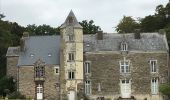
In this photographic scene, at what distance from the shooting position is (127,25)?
8894cm

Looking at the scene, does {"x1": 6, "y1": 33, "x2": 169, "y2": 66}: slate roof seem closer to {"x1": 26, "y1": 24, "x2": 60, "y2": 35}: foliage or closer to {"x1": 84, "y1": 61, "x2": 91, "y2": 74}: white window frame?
{"x1": 84, "y1": 61, "x2": 91, "y2": 74}: white window frame

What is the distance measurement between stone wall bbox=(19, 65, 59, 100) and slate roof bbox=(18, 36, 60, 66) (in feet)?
2.49

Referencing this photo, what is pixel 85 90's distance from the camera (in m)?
62.4

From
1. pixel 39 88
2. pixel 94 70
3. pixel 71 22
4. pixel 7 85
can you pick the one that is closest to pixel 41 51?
pixel 39 88

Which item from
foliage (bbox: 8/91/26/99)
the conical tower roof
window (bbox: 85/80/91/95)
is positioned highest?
the conical tower roof

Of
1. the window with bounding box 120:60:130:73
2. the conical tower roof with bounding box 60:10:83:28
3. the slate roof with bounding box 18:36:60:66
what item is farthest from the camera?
the slate roof with bounding box 18:36:60:66

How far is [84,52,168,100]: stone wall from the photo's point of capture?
6212 cm

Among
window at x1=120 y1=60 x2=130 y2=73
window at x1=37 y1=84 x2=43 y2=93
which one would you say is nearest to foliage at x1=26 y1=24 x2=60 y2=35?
window at x1=37 y1=84 x2=43 y2=93

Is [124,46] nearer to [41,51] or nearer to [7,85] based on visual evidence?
[41,51]

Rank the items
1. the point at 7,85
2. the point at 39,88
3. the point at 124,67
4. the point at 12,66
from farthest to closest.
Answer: the point at 12,66
the point at 7,85
the point at 39,88
the point at 124,67

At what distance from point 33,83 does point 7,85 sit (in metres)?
3.88

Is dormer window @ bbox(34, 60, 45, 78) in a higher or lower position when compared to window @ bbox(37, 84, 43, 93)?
higher

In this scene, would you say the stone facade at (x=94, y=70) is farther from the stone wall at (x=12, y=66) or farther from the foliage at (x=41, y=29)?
the foliage at (x=41, y=29)

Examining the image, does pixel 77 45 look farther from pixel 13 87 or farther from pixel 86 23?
pixel 86 23
